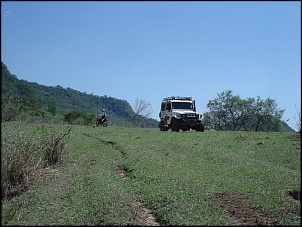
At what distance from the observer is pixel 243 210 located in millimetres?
6434

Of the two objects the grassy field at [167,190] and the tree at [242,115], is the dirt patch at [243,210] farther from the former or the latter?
the tree at [242,115]

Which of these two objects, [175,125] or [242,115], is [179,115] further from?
[242,115]

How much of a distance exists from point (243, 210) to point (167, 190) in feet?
6.47

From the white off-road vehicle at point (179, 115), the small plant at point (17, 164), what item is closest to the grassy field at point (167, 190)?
the small plant at point (17, 164)

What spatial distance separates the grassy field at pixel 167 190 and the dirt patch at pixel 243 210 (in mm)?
17

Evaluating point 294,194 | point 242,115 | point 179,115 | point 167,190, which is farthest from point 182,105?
point 242,115

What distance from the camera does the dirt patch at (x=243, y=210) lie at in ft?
19.4

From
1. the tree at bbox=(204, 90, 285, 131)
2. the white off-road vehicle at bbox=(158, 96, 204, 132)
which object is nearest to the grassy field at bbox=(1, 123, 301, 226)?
the white off-road vehicle at bbox=(158, 96, 204, 132)

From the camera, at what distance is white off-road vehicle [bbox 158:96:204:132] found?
23828 mm

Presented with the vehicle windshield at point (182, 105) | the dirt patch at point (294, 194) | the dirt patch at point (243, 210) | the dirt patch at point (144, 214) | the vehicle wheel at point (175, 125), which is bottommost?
the dirt patch at point (144, 214)

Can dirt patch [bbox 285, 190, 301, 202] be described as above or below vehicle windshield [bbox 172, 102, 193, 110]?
below

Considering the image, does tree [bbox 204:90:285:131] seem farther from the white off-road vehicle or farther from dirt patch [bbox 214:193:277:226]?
dirt patch [bbox 214:193:277:226]

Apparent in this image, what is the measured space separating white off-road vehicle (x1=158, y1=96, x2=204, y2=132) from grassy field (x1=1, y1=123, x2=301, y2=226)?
10.7m

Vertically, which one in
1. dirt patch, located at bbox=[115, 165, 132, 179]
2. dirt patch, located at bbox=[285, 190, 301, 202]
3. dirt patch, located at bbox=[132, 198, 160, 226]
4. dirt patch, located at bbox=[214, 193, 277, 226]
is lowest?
dirt patch, located at bbox=[132, 198, 160, 226]
